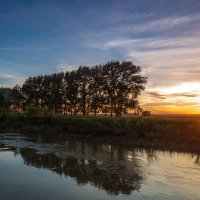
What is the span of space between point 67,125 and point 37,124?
7992 millimetres

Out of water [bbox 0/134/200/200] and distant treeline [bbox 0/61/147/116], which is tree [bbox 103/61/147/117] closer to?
distant treeline [bbox 0/61/147/116]

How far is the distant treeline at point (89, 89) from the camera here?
73.8 m

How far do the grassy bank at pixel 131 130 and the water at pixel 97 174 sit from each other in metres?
4.15

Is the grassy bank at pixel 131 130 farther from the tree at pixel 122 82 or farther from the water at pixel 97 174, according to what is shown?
the tree at pixel 122 82

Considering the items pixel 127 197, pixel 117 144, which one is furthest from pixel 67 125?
pixel 127 197

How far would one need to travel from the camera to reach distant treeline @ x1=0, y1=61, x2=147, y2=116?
73750 mm

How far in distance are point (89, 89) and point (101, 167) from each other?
5914 centimetres

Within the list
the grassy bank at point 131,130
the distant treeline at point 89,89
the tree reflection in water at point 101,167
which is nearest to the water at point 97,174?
the tree reflection in water at point 101,167

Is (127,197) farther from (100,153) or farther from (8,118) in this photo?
(8,118)

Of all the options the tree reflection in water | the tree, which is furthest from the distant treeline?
the tree reflection in water

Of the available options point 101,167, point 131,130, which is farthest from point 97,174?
point 131,130

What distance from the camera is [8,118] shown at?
6153 cm

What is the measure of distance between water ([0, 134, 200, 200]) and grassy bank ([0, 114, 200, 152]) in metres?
4.15

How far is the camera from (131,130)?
124 ft
